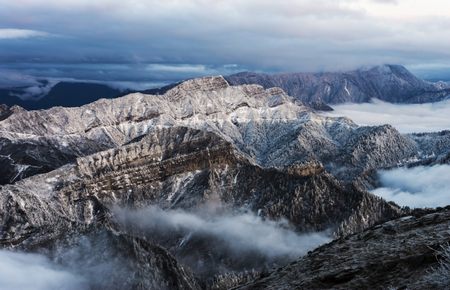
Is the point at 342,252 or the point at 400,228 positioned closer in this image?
the point at 342,252

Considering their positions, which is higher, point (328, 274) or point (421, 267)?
point (421, 267)

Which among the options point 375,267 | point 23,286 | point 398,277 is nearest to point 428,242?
point 375,267

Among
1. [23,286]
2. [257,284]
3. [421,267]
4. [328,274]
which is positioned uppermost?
[421,267]

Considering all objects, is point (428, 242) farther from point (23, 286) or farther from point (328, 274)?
point (23, 286)

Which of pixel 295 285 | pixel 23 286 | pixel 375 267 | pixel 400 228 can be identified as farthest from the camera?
pixel 23 286

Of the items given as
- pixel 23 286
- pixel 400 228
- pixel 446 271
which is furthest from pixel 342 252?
pixel 23 286

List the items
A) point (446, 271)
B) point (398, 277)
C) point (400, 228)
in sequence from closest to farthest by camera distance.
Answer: point (446, 271), point (398, 277), point (400, 228)
